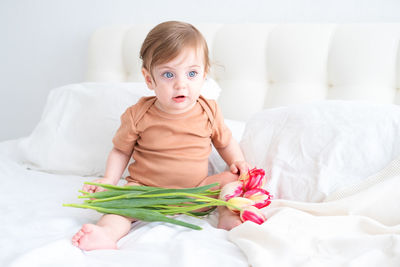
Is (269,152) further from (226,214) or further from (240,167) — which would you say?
(226,214)

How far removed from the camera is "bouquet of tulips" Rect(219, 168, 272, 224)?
3.06 feet

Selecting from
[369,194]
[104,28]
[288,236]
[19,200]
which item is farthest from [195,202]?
[104,28]

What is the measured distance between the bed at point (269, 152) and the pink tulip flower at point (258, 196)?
22 mm

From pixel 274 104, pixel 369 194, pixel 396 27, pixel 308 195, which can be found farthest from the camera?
pixel 274 104

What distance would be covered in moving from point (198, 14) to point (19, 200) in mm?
1251

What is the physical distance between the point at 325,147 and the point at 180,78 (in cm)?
45

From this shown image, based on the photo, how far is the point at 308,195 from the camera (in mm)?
1026

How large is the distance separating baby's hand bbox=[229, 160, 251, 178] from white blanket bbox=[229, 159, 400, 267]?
0.50 feet

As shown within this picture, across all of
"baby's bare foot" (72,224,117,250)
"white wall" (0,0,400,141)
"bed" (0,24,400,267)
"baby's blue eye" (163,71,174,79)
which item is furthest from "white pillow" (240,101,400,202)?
"white wall" (0,0,400,141)

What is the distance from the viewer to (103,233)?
2.88 feet

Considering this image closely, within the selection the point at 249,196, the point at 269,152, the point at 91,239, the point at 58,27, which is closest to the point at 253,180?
the point at 249,196

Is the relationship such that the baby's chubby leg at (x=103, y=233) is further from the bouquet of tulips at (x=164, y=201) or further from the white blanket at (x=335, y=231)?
the white blanket at (x=335, y=231)

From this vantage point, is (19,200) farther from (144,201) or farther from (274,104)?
(274,104)

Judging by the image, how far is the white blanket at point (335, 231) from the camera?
2.38 feet
